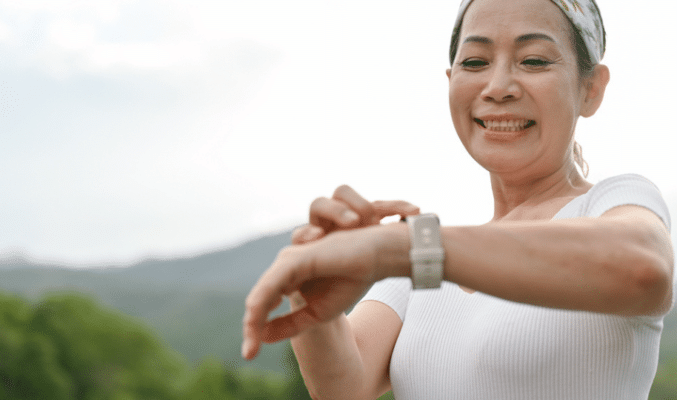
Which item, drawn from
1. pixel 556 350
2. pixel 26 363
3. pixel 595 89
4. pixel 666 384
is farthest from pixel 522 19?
pixel 666 384

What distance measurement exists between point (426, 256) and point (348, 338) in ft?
3.44

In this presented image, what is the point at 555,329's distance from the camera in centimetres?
217

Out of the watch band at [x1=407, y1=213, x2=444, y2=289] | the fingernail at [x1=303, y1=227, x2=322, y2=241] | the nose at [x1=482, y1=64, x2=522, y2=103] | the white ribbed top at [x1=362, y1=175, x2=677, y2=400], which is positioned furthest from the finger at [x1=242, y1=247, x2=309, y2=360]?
the nose at [x1=482, y1=64, x2=522, y2=103]

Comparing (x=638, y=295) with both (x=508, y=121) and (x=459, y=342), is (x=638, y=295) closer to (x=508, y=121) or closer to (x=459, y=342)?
(x=459, y=342)

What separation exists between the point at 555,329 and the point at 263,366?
3231cm

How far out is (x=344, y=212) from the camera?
171cm

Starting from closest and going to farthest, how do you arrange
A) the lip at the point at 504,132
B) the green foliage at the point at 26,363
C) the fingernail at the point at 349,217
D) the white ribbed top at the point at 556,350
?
1. the fingernail at the point at 349,217
2. the white ribbed top at the point at 556,350
3. the lip at the point at 504,132
4. the green foliage at the point at 26,363

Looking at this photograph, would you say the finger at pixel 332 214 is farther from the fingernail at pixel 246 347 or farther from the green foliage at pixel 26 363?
the green foliage at pixel 26 363

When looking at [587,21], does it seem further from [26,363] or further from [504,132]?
[26,363]

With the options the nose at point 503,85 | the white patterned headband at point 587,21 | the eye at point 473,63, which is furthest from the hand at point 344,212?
the white patterned headband at point 587,21

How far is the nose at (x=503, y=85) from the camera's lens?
2.51 metres

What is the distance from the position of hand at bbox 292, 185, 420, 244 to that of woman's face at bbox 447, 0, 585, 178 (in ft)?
3.15

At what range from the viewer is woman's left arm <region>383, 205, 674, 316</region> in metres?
1.53

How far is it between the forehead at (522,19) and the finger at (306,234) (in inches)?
48.7
